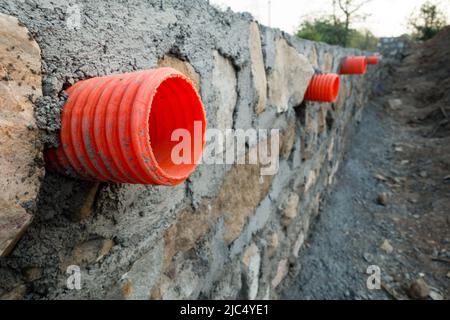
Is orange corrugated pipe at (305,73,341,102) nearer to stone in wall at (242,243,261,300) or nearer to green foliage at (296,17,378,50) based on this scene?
stone in wall at (242,243,261,300)

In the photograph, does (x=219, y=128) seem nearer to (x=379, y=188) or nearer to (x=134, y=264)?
(x=134, y=264)

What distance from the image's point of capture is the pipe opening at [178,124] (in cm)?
60

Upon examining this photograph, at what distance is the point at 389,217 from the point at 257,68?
2.83 m

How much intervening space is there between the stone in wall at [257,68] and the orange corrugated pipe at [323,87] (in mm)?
679

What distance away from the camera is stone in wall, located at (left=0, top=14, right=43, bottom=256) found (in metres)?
0.52

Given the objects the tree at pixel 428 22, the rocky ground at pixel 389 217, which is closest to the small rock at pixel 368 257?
the rocky ground at pixel 389 217

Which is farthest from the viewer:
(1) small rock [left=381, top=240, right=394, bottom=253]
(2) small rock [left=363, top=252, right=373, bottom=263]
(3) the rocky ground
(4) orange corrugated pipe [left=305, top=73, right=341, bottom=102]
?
(1) small rock [left=381, top=240, right=394, bottom=253]

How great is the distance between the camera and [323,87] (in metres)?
2.03

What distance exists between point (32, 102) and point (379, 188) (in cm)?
423

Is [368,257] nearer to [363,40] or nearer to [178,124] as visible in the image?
[178,124]

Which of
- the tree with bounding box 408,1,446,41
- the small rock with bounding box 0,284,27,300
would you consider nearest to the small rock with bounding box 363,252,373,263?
the small rock with bounding box 0,284,27,300

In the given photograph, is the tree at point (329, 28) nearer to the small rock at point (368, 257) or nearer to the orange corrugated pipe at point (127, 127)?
the small rock at point (368, 257)

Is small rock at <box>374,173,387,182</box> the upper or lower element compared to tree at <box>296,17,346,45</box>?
lower

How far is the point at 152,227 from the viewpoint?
3.07ft
